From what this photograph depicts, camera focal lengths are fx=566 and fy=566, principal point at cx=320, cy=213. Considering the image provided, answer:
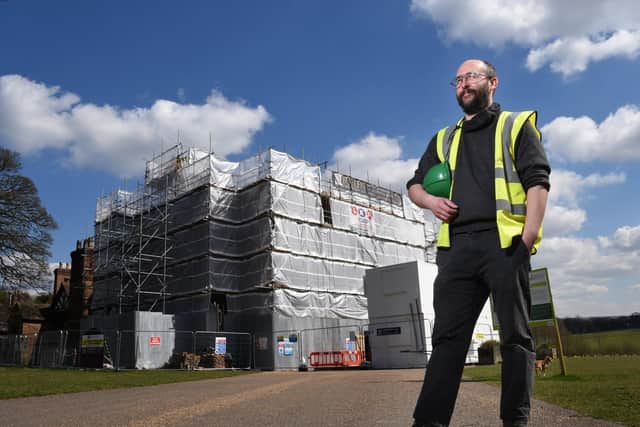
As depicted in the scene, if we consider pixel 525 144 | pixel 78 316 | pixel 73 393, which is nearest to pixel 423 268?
pixel 73 393

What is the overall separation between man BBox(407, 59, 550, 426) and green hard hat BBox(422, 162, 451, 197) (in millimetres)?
31

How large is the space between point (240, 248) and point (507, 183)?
31.2 metres

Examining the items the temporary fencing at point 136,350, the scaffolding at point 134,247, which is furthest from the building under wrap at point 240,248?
the temporary fencing at point 136,350

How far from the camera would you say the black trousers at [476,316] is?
8.25 feet

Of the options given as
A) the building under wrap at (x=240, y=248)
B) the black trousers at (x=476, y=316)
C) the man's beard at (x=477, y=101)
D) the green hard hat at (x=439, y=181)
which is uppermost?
the building under wrap at (x=240, y=248)

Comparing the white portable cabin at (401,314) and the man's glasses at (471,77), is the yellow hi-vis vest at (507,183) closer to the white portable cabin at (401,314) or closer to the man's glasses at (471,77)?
the man's glasses at (471,77)

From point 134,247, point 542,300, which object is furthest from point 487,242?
point 134,247

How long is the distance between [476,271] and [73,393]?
10.8 m

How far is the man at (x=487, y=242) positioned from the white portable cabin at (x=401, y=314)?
834 inches

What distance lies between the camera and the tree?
1104 inches

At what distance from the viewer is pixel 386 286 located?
25.0 m

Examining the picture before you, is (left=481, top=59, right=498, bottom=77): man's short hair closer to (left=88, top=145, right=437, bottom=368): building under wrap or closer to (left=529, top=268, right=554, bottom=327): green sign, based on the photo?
(left=529, top=268, right=554, bottom=327): green sign

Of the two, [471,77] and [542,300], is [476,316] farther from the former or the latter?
[542,300]

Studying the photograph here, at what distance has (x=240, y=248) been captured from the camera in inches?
1312
